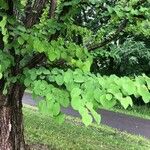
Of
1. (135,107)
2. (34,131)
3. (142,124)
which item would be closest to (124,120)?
(142,124)

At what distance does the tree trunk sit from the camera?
486cm

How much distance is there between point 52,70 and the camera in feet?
12.2

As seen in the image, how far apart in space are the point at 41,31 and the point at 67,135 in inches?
237

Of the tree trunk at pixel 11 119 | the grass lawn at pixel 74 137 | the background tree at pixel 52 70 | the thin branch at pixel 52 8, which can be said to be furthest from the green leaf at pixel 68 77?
the grass lawn at pixel 74 137

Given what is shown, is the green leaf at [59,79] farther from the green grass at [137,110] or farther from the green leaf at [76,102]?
the green grass at [137,110]

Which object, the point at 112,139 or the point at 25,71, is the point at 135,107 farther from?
the point at 25,71

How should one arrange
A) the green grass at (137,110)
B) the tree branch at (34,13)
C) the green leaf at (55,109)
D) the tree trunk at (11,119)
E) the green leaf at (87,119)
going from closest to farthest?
1. the green leaf at (87,119)
2. the green leaf at (55,109)
3. the tree trunk at (11,119)
4. the tree branch at (34,13)
5. the green grass at (137,110)

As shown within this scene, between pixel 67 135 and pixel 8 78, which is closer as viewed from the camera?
pixel 8 78

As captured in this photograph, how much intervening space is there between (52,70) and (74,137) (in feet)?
20.2

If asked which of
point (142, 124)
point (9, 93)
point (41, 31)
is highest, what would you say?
point (41, 31)

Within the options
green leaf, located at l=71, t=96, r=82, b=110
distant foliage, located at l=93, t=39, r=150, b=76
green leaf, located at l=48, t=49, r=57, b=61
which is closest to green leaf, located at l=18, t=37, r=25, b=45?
green leaf, located at l=48, t=49, r=57, b=61

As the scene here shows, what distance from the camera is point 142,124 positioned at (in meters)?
15.4

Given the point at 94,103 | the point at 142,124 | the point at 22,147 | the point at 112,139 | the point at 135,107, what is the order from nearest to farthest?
the point at 94,103
the point at 22,147
the point at 112,139
the point at 142,124
the point at 135,107

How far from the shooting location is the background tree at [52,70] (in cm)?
315
